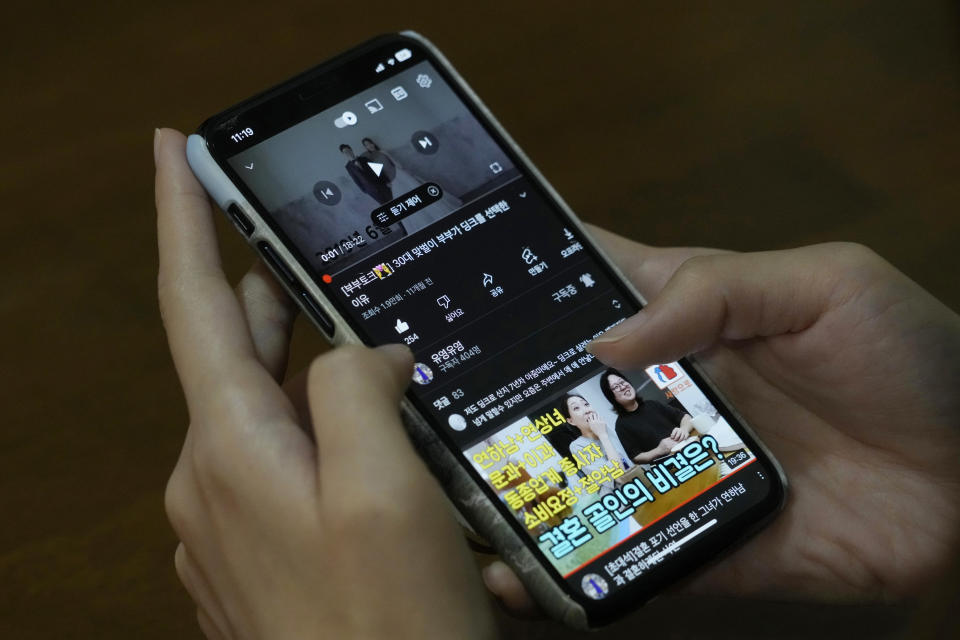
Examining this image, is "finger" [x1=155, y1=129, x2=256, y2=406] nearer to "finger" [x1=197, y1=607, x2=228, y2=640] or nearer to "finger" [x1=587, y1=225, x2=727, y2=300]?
"finger" [x1=197, y1=607, x2=228, y2=640]

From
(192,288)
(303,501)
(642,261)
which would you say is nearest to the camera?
(303,501)

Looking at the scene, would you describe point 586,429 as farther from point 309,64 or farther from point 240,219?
point 309,64

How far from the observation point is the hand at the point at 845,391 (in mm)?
597

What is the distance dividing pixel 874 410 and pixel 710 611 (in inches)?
6.2

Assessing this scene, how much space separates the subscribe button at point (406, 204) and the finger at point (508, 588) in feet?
0.68

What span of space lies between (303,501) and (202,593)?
14 centimetres

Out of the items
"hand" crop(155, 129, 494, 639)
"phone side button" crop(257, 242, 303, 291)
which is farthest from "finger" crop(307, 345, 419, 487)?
"phone side button" crop(257, 242, 303, 291)

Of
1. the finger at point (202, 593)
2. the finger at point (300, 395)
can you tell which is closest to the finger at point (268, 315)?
the finger at point (300, 395)

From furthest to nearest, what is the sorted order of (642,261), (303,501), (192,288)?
(642,261), (192,288), (303,501)

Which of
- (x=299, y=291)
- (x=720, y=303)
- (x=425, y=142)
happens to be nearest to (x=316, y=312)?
(x=299, y=291)

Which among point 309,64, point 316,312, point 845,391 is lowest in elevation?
point 845,391

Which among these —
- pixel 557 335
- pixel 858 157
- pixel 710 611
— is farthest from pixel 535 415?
pixel 858 157

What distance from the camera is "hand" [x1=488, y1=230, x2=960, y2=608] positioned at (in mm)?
597

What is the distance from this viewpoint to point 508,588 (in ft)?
1.79
